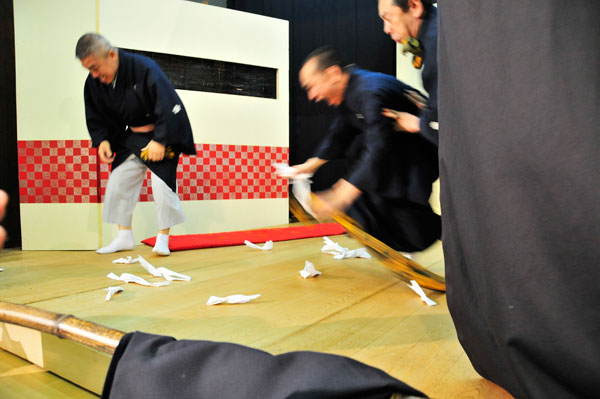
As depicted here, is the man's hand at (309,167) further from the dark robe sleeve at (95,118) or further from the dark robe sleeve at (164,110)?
the dark robe sleeve at (95,118)

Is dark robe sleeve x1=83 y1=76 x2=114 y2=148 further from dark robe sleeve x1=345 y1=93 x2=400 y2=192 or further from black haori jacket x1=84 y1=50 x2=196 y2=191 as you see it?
dark robe sleeve x1=345 y1=93 x2=400 y2=192

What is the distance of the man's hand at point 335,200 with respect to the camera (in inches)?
48.0

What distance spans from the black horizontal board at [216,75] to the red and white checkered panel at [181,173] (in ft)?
1.24

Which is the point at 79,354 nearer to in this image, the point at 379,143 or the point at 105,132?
the point at 379,143

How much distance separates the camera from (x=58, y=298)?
1084 millimetres

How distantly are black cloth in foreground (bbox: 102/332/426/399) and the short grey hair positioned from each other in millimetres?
1443

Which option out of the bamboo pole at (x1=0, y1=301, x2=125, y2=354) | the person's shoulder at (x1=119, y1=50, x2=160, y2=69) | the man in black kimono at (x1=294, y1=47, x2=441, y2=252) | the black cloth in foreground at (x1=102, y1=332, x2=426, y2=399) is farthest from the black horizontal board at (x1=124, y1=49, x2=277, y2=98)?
the black cloth in foreground at (x1=102, y1=332, x2=426, y2=399)

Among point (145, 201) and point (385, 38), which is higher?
point (385, 38)

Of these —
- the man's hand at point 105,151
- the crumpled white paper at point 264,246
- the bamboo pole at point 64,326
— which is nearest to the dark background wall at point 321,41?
the crumpled white paper at point 264,246

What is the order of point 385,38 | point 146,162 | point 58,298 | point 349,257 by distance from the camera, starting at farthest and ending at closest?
point 385,38, point 146,162, point 349,257, point 58,298

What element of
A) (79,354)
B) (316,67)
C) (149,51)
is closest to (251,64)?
(149,51)

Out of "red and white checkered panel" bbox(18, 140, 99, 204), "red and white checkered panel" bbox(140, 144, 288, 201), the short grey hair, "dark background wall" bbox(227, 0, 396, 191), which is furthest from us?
"dark background wall" bbox(227, 0, 396, 191)

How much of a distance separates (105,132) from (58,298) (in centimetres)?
101

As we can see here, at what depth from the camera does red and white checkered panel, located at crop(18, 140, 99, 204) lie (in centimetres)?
214
